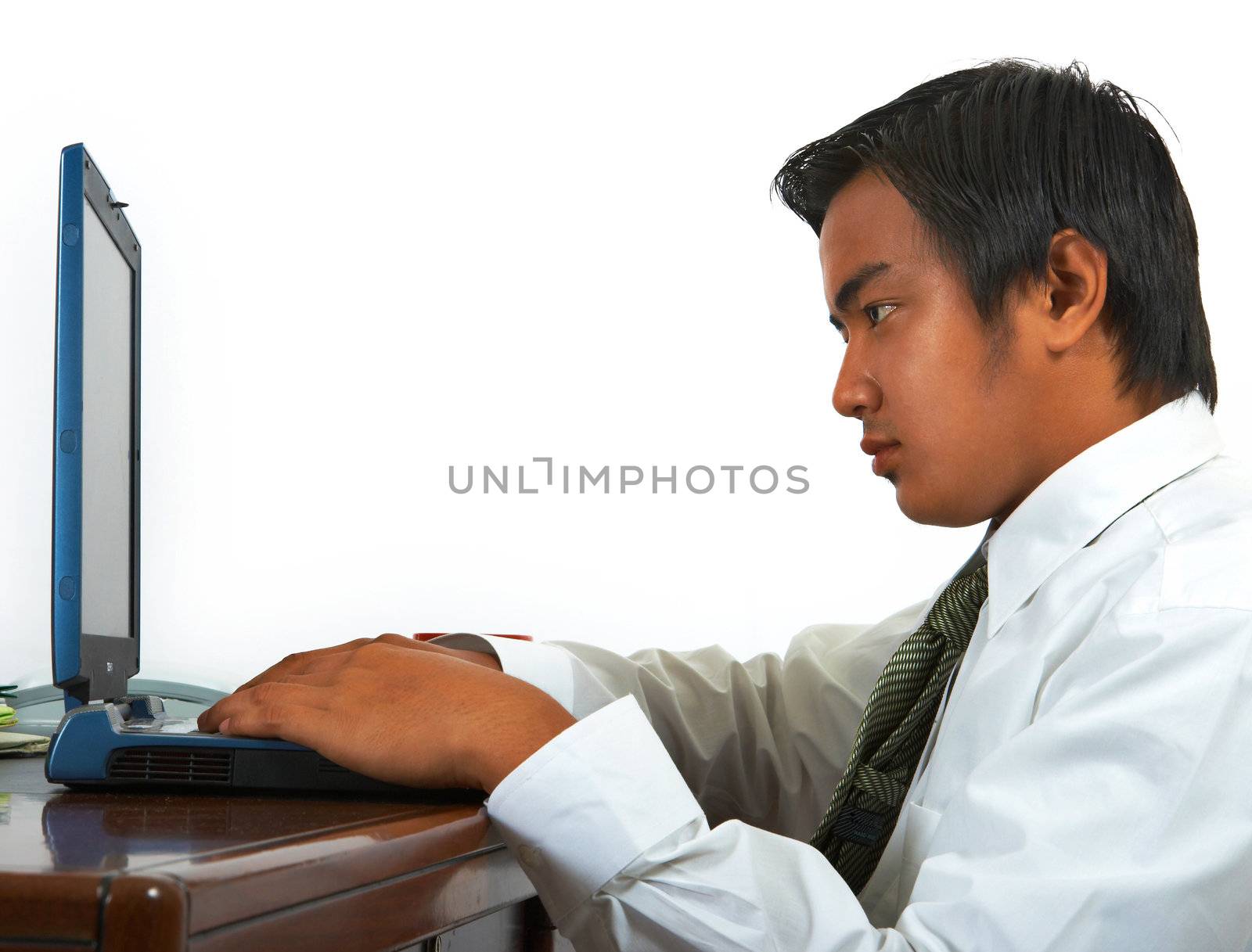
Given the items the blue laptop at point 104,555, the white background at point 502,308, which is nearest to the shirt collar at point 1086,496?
the blue laptop at point 104,555

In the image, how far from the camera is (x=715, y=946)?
581mm

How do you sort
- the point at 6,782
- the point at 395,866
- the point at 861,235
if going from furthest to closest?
the point at 861,235 → the point at 6,782 → the point at 395,866

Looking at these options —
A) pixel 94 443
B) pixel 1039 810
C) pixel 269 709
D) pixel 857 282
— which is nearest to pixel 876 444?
pixel 857 282

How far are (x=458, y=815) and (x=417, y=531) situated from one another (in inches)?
60.6

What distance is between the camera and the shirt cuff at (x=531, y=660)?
88 cm

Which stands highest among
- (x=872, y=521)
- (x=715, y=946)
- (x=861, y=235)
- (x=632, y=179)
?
(x=632, y=179)

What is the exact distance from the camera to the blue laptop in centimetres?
61

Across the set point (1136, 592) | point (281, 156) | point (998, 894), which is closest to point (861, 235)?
point (1136, 592)

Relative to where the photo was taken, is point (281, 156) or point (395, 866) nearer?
point (395, 866)

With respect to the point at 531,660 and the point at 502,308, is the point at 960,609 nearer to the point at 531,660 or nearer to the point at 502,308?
the point at 531,660

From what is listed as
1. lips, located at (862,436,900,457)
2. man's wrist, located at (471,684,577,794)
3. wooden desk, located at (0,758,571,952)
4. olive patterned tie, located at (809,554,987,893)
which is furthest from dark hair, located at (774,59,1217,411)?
wooden desk, located at (0,758,571,952)

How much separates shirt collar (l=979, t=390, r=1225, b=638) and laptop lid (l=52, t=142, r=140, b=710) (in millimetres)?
605

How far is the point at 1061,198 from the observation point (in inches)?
34.2

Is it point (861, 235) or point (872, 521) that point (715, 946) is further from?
point (872, 521)
